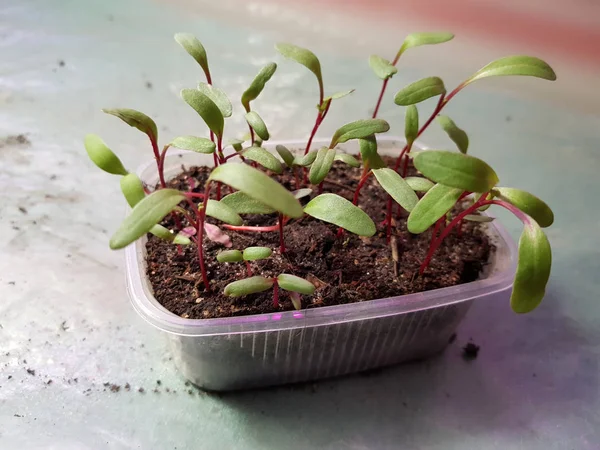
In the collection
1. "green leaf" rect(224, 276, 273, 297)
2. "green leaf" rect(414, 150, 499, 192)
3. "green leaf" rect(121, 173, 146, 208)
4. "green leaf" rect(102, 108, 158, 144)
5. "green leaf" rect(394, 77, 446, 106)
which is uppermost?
"green leaf" rect(394, 77, 446, 106)

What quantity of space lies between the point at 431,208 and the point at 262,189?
30cm

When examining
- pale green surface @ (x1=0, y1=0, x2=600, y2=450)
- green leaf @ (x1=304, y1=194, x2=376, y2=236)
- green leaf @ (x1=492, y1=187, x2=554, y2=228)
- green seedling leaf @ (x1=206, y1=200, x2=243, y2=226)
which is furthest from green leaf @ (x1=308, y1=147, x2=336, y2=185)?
pale green surface @ (x1=0, y1=0, x2=600, y2=450)

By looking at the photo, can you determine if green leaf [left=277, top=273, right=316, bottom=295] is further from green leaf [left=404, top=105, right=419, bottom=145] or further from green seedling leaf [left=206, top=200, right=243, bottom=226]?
green leaf [left=404, top=105, right=419, bottom=145]

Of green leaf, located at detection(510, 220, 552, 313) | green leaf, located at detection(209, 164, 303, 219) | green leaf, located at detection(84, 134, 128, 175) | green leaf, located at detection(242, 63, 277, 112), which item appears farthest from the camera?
green leaf, located at detection(242, 63, 277, 112)

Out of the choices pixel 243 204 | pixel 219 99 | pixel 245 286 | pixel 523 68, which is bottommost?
pixel 245 286

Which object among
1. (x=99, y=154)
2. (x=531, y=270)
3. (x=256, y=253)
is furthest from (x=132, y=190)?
(x=531, y=270)

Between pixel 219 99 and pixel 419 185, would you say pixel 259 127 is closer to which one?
pixel 219 99

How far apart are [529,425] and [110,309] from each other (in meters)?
0.93

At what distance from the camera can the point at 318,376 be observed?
1.05 m

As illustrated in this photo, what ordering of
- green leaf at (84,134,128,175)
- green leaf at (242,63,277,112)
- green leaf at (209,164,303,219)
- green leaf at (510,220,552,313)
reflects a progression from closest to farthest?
green leaf at (209,164,303,219) → green leaf at (510,220,552,313) → green leaf at (84,134,128,175) → green leaf at (242,63,277,112)

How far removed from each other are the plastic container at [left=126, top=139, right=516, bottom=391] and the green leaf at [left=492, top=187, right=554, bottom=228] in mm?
227

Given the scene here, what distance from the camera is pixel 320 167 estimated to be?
2.74 feet

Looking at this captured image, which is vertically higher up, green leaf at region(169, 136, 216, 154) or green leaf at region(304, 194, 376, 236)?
green leaf at region(169, 136, 216, 154)

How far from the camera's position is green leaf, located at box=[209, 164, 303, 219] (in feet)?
1.83
